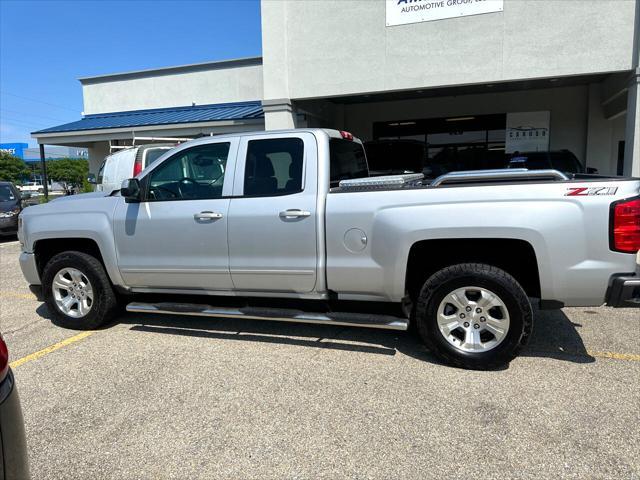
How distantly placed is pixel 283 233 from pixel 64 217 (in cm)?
244

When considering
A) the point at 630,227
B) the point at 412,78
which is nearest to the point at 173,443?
the point at 630,227

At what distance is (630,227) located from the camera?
11.3 feet

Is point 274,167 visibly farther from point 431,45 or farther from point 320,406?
point 431,45

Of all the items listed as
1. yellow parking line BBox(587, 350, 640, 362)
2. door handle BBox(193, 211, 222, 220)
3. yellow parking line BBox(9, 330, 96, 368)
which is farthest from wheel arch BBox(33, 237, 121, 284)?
yellow parking line BBox(587, 350, 640, 362)

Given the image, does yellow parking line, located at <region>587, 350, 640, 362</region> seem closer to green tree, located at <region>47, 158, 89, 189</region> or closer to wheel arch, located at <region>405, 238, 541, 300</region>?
wheel arch, located at <region>405, 238, 541, 300</region>

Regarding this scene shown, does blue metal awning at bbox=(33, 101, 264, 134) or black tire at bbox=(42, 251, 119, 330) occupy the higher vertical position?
blue metal awning at bbox=(33, 101, 264, 134)

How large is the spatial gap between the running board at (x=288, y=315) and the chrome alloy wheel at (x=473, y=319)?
1.15 feet

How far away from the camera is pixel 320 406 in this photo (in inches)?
134

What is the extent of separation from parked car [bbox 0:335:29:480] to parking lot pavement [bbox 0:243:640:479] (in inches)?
39.7

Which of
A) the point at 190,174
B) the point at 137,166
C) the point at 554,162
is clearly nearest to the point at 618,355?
the point at 190,174

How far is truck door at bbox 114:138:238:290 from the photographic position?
4523 millimetres

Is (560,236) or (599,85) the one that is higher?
(599,85)

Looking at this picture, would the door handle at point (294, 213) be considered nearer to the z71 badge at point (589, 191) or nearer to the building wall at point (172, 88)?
the z71 badge at point (589, 191)

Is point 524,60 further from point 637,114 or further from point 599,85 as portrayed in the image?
point 599,85
